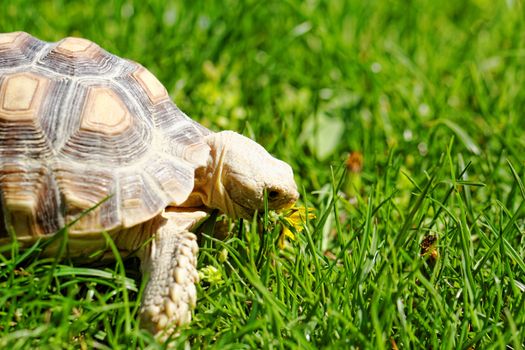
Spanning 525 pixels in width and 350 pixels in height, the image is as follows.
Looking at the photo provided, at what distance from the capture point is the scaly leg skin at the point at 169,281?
2.45 metres

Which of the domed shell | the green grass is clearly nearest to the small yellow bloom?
the green grass

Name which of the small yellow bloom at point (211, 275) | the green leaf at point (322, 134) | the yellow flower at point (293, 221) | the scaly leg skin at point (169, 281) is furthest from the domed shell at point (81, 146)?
the green leaf at point (322, 134)

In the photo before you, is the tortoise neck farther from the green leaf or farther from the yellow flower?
the green leaf

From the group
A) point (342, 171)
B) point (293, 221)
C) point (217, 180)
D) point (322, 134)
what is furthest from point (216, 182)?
point (322, 134)

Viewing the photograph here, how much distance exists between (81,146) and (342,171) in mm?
1695

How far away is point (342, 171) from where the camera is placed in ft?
12.9

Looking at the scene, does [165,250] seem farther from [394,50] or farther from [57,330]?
[394,50]

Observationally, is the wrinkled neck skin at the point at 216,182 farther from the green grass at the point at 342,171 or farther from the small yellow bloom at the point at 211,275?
the small yellow bloom at the point at 211,275

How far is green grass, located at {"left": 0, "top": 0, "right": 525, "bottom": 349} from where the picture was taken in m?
2.46

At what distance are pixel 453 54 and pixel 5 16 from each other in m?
3.12

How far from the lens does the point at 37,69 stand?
9.22 feet

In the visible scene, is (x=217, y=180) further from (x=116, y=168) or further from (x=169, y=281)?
(x=169, y=281)

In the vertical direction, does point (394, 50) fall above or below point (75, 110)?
below

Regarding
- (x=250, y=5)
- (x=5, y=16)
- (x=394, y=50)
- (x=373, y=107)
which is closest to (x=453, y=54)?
(x=394, y=50)
